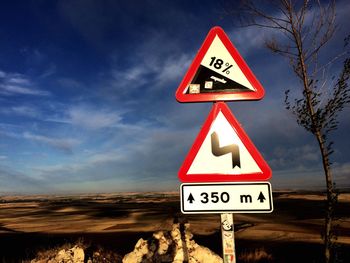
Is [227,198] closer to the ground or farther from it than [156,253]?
farther from it

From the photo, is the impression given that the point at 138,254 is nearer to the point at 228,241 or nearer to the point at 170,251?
the point at 170,251

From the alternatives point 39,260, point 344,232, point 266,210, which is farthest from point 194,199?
point 344,232

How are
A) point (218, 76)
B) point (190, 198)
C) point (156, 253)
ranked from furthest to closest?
point (156, 253) < point (218, 76) < point (190, 198)

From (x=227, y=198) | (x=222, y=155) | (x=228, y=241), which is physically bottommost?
(x=228, y=241)

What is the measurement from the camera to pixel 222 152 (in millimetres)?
2469

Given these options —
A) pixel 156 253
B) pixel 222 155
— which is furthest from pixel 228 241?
pixel 156 253

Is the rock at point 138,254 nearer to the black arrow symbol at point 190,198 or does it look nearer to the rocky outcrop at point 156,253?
the rocky outcrop at point 156,253

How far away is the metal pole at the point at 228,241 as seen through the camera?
90.5 inches

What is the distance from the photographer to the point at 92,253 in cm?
663

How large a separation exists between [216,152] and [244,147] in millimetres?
219

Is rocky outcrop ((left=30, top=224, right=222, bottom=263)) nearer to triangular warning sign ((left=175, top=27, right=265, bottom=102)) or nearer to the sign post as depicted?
the sign post

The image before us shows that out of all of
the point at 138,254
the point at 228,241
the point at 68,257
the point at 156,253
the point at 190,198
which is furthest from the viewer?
the point at 156,253

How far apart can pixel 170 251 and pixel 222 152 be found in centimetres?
466

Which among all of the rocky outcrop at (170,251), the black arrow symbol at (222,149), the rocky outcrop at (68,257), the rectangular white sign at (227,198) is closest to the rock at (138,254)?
the rocky outcrop at (170,251)
